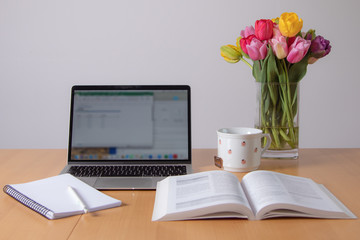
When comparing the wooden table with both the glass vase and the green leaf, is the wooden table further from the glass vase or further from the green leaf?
the green leaf

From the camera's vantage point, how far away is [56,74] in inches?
121

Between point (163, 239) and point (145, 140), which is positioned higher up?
point (145, 140)

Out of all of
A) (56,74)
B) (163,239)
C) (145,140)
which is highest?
(56,74)

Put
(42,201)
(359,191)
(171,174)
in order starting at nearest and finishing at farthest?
(42,201) < (359,191) < (171,174)

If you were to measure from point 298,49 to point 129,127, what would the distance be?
0.53m

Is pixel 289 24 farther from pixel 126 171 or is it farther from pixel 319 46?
pixel 126 171

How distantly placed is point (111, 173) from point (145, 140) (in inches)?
6.0

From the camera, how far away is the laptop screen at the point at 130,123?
1285 mm

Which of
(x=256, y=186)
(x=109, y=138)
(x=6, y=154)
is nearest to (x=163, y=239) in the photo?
(x=256, y=186)

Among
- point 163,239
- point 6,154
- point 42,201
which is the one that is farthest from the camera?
point 6,154

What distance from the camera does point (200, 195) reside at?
37.4 inches

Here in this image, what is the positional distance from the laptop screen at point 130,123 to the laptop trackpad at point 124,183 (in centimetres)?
14

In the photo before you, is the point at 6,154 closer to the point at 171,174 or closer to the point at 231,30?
the point at 171,174

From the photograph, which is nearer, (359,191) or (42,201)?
(42,201)
